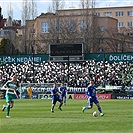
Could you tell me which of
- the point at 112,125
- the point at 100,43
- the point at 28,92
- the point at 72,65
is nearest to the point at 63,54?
the point at 72,65

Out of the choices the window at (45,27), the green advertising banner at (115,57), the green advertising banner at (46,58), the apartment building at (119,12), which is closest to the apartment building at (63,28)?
the window at (45,27)

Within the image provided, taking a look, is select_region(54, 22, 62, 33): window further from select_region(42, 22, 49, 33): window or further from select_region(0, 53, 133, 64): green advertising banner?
select_region(0, 53, 133, 64): green advertising banner

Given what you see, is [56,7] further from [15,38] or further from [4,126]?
[4,126]

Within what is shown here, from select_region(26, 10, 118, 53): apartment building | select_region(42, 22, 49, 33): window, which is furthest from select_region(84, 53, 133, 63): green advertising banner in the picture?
select_region(42, 22, 49, 33): window

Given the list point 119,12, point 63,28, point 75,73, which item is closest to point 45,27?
point 63,28

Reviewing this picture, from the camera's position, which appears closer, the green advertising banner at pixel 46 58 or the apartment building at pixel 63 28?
the green advertising banner at pixel 46 58

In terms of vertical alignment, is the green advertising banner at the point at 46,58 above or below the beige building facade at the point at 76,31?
below

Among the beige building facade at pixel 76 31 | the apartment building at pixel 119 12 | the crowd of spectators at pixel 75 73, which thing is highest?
the apartment building at pixel 119 12

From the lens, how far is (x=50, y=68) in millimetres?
60719

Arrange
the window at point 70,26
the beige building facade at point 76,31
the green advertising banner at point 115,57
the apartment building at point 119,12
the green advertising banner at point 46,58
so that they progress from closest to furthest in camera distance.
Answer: the green advertising banner at point 115,57
the green advertising banner at point 46,58
the beige building facade at point 76,31
the window at point 70,26
the apartment building at point 119,12

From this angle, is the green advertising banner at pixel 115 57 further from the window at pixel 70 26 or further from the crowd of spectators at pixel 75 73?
the window at pixel 70 26

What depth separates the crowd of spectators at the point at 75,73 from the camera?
5591 centimetres

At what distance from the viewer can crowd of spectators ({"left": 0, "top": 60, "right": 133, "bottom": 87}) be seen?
55.9 metres

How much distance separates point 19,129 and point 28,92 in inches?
1423
